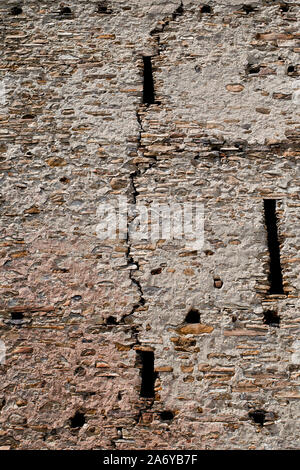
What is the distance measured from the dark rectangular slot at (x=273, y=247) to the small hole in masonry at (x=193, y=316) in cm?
68

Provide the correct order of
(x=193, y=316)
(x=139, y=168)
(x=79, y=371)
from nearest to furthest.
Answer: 1. (x=79, y=371)
2. (x=193, y=316)
3. (x=139, y=168)

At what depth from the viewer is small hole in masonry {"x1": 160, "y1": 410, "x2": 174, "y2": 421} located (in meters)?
3.73

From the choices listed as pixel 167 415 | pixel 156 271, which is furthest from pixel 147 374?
pixel 156 271

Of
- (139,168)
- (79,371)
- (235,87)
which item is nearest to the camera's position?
(79,371)

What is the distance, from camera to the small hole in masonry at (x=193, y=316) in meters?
3.93

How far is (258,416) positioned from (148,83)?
3.25m

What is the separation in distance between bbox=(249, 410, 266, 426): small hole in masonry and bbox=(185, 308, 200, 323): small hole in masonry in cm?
86

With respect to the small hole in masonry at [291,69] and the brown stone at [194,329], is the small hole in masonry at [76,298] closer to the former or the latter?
the brown stone at [194,329]

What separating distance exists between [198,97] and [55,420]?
322 centimetres

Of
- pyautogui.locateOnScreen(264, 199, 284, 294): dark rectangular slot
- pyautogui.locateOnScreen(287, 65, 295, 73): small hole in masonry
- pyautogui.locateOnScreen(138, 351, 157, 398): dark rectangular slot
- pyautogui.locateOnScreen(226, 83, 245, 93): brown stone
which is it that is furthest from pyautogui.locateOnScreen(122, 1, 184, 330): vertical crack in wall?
pyautogui.locateOnScreen(287, 65, 295, 73): small hole in masonry

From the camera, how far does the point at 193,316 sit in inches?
155

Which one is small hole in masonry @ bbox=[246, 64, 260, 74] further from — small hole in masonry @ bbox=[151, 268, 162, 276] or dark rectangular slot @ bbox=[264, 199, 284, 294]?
small hole in masonry @ bbox=[151, 268, 162, 276]

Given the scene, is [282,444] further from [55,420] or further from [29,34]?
[29,34]

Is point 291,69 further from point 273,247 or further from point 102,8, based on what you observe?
point 102,8
